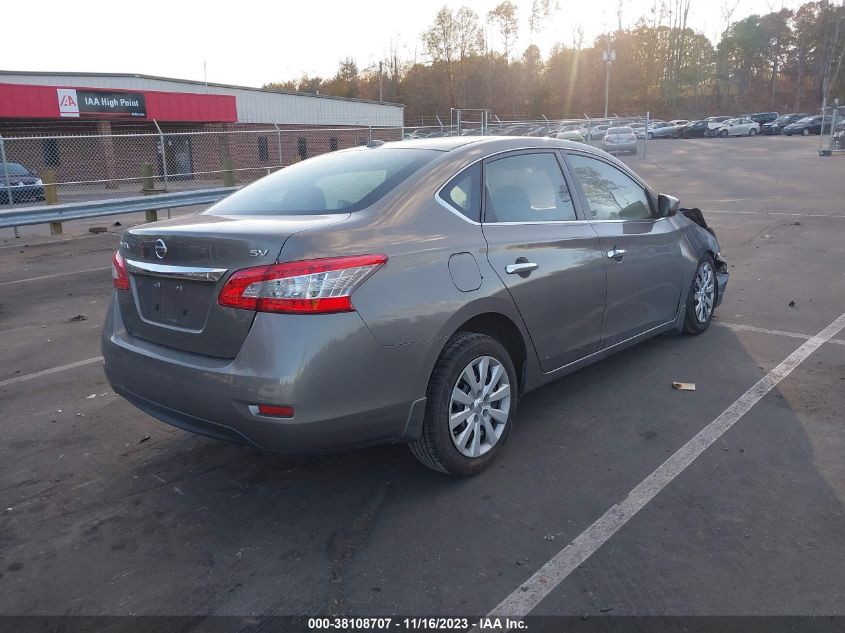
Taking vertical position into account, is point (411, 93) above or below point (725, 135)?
above

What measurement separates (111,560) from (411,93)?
8573cm

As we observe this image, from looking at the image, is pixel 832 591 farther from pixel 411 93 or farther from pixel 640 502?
pixel 411 93

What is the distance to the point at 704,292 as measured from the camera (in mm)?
5934

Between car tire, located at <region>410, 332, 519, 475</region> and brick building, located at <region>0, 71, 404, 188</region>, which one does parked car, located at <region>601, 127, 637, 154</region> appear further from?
car tire, located at <region>410, 332, 519, 475</region>

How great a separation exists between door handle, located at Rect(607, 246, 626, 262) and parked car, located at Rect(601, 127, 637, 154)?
2914 centimetres

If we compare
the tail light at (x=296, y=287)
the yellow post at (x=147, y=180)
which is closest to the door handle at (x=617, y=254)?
the tail light at (x=296, y=287)

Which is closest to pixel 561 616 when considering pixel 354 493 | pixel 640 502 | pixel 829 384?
pixel 640 502

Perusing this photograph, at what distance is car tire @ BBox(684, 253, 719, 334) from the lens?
18.8ft

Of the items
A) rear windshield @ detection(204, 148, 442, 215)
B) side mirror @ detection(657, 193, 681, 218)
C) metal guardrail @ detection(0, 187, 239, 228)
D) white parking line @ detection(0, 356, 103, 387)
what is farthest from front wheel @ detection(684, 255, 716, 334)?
metal guardrail @ detection(0, 187, 239, 228)

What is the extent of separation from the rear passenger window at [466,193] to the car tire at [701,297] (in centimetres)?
264

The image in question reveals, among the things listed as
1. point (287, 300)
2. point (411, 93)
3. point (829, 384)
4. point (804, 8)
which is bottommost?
point (829, 384)

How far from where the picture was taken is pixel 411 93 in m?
84.1

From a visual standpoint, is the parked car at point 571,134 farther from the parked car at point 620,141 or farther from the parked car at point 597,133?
the parked car at point 620,141

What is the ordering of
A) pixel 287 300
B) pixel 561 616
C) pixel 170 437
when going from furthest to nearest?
pixel 170 437 < pixel 287 300 < pixel 561 616
